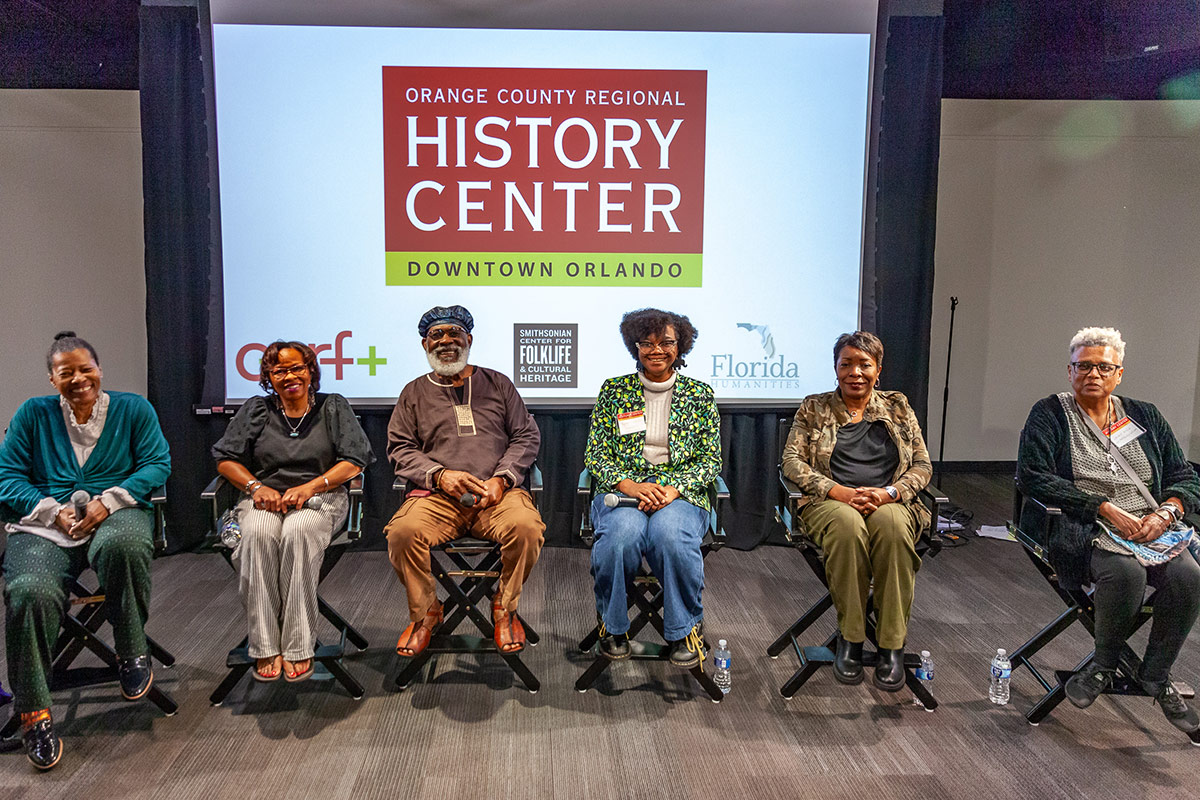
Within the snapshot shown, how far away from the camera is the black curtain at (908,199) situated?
4.07 metres

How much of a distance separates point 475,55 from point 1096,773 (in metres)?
3.80

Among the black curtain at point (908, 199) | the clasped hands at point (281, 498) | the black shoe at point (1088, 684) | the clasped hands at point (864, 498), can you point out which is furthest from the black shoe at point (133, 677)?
the black curtain at point (908, 199)

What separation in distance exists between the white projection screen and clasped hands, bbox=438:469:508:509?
1.28 metres

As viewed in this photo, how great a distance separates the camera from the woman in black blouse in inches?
105

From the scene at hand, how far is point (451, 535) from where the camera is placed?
2852 mm

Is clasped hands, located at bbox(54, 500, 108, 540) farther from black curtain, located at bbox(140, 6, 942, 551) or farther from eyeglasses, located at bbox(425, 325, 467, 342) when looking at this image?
black curtain, located at bbox(140, 6, 942, 551)

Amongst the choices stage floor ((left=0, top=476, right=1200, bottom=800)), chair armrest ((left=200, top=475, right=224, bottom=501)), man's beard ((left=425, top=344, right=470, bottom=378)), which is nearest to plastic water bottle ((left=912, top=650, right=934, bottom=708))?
stage floor ((left=0, top=476, right=1200, bottom=800))

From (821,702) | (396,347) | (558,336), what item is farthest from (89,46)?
(821,702)

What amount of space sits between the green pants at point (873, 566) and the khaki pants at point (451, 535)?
1002mm

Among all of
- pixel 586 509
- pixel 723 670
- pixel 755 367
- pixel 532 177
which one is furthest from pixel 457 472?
pixel 755 367

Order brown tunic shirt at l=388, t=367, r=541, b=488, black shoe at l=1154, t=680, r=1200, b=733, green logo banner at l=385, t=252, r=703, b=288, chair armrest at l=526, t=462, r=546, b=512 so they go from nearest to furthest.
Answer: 1. black shoe at l=1154, t=680, r=1200, b=733
2. chair armrest at l=526, t=462, r=546, b=512
3. brown tunic shirt at l=388, t=367, r=541, b=488
4. green logo banner at l=385, t=252, r=703, b=288

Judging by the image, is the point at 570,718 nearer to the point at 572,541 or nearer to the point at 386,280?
the point at 572,541

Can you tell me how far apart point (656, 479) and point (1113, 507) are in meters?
1.50

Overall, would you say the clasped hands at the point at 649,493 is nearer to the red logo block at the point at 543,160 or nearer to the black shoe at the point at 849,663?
the black shoe at the point at 849,663
